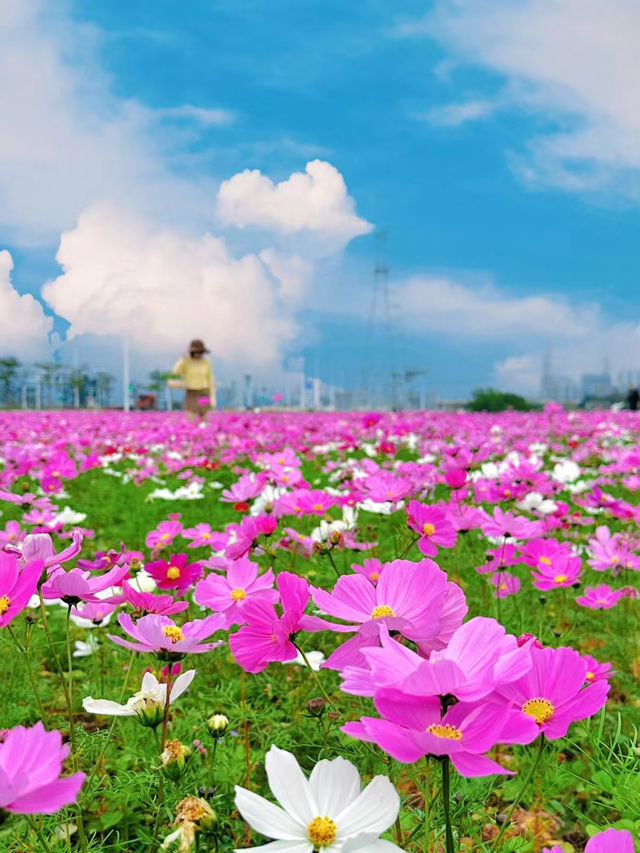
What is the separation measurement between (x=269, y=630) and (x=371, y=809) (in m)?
0.22

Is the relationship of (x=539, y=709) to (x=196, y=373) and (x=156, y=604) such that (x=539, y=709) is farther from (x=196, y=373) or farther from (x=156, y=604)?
(x=196, y=373)

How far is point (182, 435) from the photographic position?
6898 mm

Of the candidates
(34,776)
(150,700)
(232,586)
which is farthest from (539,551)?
(34,776)

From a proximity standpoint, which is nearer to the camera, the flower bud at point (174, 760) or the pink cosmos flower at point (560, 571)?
the flower bud at point (174, 760)

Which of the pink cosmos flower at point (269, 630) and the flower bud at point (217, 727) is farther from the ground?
the pink cosmos flower at point (269, 630)

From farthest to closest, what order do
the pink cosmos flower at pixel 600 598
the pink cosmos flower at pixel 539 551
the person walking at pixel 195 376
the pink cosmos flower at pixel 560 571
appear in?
1. the person walking at pixel 195 376
2. the pink cosmos flower at pixel 600 598
3. the pink cosmos flower at pixel 539 551
4. the pink cosmos flower at pixel 560 571

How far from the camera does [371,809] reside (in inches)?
19.0

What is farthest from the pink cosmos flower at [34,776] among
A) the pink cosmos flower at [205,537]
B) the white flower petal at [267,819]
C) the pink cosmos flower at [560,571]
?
the pink cosmos flower at [560,571]

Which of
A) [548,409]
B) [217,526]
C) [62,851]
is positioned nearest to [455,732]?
[62,851]

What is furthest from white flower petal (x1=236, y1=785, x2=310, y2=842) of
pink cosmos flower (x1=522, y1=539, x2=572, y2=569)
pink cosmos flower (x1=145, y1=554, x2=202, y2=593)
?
pink cosmos flower (x1=522, y1=539, x2=572, y2=569)

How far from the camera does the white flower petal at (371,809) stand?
1.54ft

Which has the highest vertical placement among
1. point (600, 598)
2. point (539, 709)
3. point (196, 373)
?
point (196, 373)

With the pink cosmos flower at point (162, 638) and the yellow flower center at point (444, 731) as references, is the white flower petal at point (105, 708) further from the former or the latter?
the yellow flower center at point (444, 731)

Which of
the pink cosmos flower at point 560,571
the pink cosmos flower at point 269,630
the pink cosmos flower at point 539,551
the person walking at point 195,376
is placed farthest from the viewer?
the person walking at point 195,376
